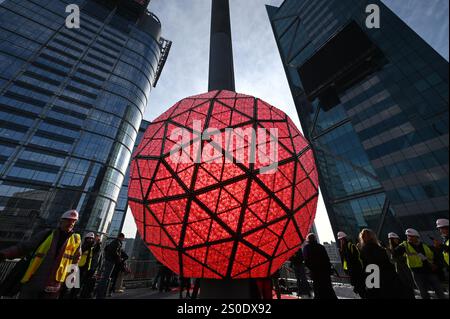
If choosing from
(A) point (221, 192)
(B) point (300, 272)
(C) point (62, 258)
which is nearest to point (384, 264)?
(A) point (221, 192)

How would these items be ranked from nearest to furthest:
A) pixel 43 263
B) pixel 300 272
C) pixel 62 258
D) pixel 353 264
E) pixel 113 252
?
pixel 43 263
pixel 62 258
pixel 353 264
pixel 113 252
pixel 300 272

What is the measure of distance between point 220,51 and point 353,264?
28.4 ft

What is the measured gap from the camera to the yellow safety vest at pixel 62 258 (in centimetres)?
224

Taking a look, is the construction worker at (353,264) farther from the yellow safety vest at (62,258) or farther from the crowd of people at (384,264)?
the yellow safety vest at (62,258)

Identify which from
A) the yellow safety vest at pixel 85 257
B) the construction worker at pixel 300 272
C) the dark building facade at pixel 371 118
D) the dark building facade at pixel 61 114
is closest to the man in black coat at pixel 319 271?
the construction worker at pixel 300 272

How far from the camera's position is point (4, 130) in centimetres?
3397

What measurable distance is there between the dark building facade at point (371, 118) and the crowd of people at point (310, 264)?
12329 mm

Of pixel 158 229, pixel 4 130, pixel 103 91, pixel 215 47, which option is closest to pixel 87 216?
pixel 4 130

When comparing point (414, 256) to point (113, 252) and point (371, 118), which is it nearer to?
point (113, 252)

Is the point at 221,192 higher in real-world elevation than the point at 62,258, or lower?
higher

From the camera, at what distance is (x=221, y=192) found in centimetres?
210

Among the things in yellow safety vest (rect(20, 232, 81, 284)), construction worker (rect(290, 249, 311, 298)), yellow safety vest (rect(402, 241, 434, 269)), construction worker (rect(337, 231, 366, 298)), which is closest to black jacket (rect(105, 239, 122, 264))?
yellow safety vest (rect(20, 232, 81, 284))

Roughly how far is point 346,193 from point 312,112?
1816cm

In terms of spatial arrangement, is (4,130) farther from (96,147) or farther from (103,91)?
(103,91)
